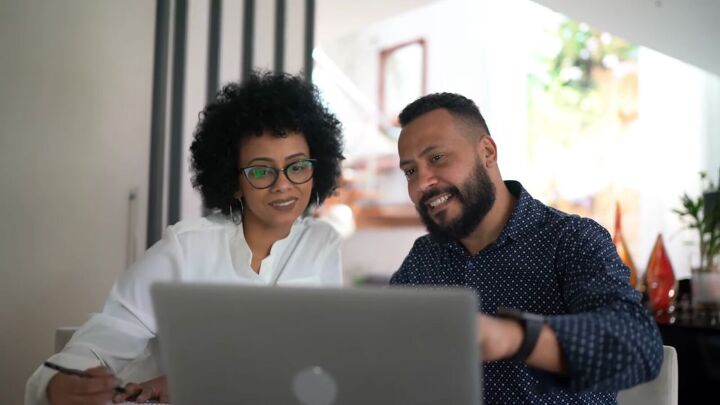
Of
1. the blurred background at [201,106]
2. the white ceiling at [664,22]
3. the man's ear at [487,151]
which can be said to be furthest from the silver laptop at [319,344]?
the white ceiling at [664,22]

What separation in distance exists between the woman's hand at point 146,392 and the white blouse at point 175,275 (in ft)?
0.27

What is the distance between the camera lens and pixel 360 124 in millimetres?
5590

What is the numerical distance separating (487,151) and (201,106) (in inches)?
55.4

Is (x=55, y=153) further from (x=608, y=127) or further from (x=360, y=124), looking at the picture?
(x=360, y=124)

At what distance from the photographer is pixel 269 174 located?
1479mm

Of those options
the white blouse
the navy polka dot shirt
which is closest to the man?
the navy polka dot shirt

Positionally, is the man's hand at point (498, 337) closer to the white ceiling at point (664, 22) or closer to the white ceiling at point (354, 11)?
the white ceiling at point (664, 22)

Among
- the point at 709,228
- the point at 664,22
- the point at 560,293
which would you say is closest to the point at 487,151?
the point at 560,293

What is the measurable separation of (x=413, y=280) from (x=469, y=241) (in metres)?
0.18

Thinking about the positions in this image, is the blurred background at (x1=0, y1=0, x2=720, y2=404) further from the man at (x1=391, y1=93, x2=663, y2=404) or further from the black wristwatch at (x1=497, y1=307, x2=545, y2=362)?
the black wristwatch at (x1=497, y1=307, x2=545, y2=362)

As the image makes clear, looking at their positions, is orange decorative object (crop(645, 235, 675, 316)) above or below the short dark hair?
below

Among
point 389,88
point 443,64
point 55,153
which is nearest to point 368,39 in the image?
point 389,88

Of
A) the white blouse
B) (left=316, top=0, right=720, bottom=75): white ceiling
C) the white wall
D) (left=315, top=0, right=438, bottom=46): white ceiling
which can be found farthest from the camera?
(left=315, top=0, right=438, bottom=46): white ceiling

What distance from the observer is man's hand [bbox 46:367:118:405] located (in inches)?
40.0
